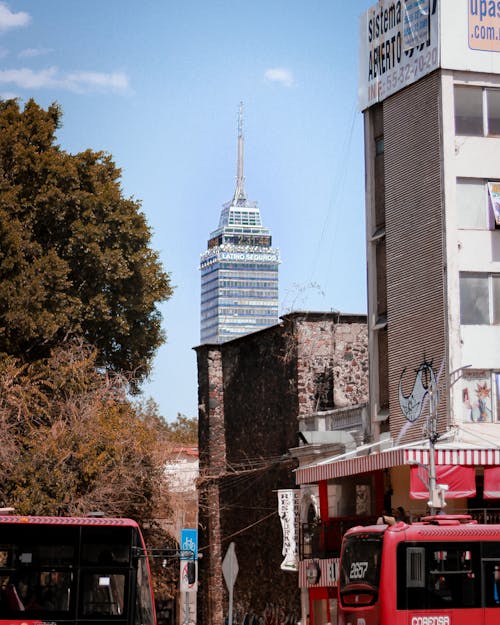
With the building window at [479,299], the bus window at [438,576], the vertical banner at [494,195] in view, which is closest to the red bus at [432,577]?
the bus window at [438,576]

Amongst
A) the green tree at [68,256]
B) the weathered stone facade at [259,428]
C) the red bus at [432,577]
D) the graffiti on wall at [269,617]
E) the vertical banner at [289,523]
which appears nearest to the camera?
the red bus at [432,577]

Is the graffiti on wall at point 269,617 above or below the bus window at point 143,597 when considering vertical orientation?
below

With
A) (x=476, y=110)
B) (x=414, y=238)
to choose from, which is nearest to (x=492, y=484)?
(x=414, y=238)

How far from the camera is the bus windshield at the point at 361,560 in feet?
77.2

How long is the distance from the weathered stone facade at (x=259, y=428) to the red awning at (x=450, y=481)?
12.5 metres

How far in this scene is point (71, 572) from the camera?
20281 millimetres

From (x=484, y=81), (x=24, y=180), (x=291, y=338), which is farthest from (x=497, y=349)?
(x=24, y=180)

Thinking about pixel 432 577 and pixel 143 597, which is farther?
pixel 432 577

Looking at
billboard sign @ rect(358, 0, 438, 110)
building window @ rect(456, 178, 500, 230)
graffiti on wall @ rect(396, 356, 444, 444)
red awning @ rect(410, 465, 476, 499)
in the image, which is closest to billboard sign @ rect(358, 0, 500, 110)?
billboard sign @ rect(358, 0, 438, 110)

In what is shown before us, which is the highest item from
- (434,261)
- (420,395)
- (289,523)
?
(434,261)

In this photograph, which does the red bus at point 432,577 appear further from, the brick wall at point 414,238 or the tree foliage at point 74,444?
the tree foliage at point 74,444

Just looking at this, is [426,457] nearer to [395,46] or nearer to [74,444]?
[74,444]

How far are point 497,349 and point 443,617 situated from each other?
587 inches

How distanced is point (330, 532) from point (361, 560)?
1471 cm
